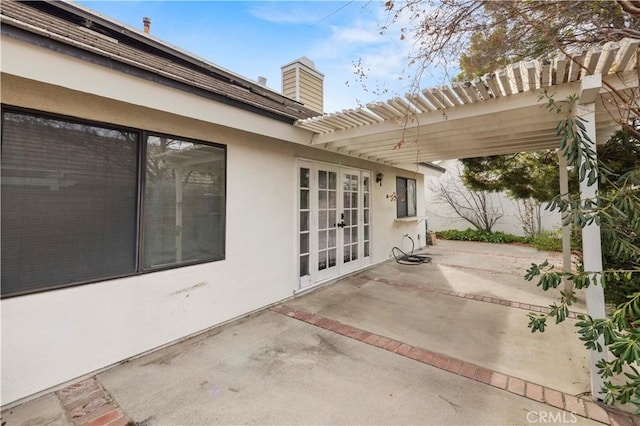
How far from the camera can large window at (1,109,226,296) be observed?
8.34 feet

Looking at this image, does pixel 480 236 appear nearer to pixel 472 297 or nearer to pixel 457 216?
pixel 457 216

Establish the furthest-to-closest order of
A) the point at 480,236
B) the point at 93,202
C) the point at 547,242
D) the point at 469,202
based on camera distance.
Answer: the point at 469,202
the point at 480,236
the point at 547,242
the point at 93,202

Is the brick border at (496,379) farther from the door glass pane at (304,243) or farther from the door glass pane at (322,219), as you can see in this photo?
the door glass pane at (322,219)

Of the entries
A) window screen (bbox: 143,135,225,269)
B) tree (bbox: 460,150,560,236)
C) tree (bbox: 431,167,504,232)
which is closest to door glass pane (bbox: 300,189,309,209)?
window screen (bbox: 143,135,225,269)

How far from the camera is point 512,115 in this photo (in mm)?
3682

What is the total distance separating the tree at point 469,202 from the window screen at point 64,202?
1368 cm

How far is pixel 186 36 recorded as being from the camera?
5.58m

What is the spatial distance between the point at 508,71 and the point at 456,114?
890 mm

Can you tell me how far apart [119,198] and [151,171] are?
0.48 m

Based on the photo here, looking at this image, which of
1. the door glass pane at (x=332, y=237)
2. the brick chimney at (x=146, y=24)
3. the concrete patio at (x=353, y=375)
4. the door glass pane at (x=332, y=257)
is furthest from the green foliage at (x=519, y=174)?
the brick chimney at (x=146, y=24)

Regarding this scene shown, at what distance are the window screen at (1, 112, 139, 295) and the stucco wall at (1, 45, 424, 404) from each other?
0.54 feet

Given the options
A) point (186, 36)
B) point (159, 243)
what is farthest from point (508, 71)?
point (186, 36)

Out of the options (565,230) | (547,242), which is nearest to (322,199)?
(565,230)

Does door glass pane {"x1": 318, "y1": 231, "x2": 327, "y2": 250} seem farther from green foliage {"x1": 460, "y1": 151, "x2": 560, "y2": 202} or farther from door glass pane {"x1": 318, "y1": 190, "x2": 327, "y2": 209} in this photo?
green foliage {"x1": 460, "y1": 151, "x2": 560, "y2": 202}
